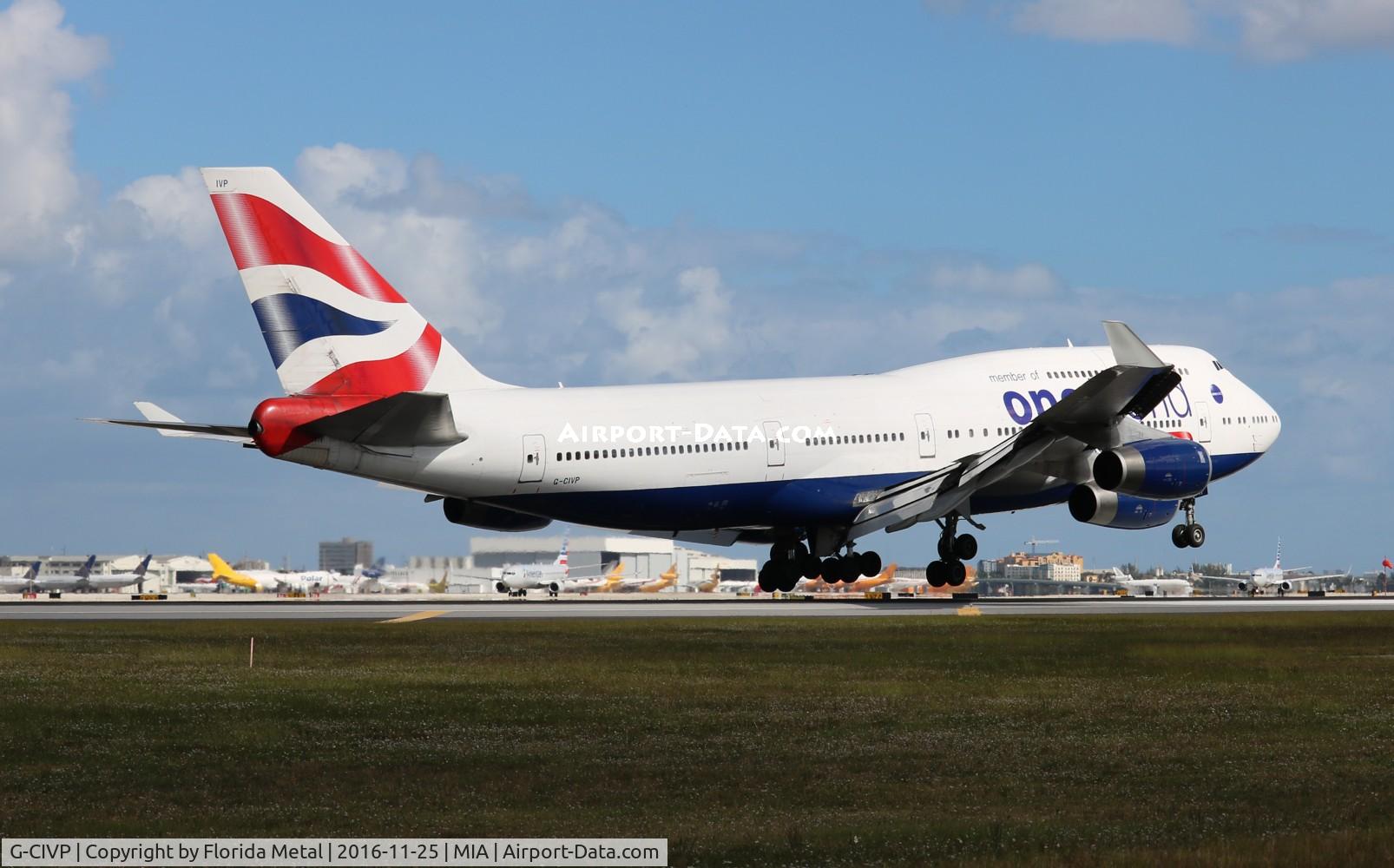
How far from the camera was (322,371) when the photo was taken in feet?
131

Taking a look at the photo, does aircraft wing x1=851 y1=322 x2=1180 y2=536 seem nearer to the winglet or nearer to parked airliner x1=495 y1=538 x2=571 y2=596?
the winglet

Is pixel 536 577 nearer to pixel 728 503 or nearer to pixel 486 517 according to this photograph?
pixel 486 517

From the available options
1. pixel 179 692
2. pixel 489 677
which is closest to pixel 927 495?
pixel 489 677

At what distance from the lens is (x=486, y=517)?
4669 centimetres

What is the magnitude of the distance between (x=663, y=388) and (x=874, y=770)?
29.1m

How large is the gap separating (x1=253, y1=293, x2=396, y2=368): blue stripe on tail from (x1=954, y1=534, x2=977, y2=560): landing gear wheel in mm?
21020

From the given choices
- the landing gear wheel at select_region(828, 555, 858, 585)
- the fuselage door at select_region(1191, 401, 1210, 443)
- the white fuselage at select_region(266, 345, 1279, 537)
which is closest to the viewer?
the white fuselage at select_region(266, 345, 1279, 537)

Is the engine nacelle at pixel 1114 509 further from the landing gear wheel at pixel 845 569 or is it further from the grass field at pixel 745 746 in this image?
the grass field at pixel 745 746

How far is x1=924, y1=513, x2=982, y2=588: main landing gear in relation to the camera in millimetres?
50781

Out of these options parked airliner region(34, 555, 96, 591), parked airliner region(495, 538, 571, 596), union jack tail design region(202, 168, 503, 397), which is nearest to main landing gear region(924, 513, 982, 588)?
union jack tail design region(202, 168, 503, 397)

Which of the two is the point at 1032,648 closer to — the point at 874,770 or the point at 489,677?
the point at 489,677
